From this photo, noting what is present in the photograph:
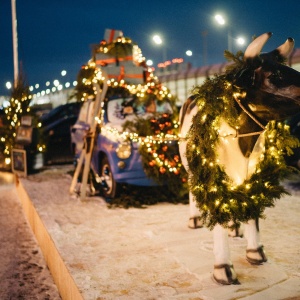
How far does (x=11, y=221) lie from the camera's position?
810cm

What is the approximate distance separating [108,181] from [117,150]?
2.95 ft

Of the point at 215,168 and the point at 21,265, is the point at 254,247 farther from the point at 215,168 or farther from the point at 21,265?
the point at 21,265

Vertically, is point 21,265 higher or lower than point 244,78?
lower

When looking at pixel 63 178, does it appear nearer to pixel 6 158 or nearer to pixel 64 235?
pixel 6 158

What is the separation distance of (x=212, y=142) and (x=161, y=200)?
424 cm

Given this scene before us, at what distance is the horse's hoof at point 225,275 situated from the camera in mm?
4328

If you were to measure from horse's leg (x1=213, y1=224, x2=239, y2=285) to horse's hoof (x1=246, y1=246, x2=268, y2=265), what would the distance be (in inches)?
21.3

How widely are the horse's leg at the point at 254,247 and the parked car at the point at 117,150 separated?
3.30 m

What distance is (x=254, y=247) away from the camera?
4891 millimetres

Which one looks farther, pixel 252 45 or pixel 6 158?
pixel 6 158

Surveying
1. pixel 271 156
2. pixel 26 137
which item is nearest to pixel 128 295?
pixel 271 156

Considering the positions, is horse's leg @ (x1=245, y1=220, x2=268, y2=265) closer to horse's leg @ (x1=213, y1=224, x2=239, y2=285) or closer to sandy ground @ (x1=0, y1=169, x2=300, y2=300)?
sandy ground @ (x1=0, y1=169, x2=300, y2=300)

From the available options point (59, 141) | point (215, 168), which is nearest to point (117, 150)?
point (215, 168)

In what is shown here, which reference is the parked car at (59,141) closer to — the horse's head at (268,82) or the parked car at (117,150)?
the parked car at (117,150)
